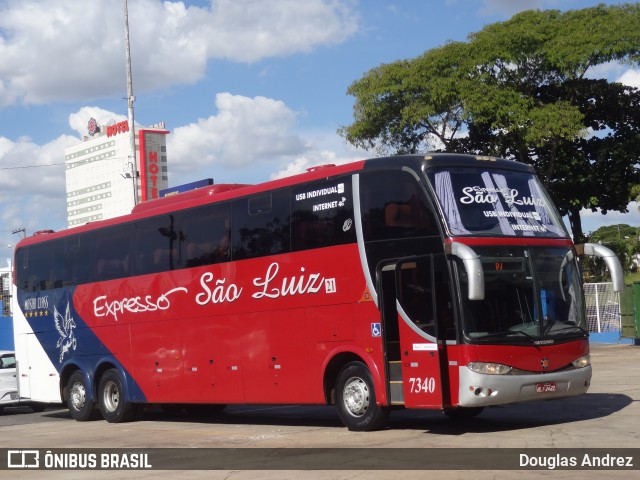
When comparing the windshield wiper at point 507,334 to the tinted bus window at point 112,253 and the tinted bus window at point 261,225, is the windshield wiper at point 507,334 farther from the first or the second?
the tinted bus window at point 112,253

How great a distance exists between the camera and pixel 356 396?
1495 centimetres

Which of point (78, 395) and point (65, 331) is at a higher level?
point (65, 331)

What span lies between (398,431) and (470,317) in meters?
2.38

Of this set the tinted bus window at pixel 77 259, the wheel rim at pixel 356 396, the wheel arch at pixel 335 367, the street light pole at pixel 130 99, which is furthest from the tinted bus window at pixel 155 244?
the street light pole at pixel 130 99

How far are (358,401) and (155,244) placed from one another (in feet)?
20.0

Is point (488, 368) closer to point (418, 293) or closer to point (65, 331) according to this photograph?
point (418, 293)

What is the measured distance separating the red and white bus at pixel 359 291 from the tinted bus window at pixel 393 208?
0.02 meters

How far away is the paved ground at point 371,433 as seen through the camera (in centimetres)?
1141

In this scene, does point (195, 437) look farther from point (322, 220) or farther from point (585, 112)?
point (585, 112)

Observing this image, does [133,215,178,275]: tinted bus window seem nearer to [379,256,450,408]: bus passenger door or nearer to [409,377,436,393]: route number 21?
[379,256,450,408]: bus passenger door

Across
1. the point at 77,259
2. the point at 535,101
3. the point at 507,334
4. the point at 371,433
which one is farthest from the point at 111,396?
the point at 535,101

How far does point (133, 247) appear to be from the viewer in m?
19.7

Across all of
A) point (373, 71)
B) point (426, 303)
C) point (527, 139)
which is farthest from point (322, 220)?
point (373, 71)

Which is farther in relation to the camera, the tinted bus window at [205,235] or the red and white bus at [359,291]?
the tinted bus window at [205,235]
